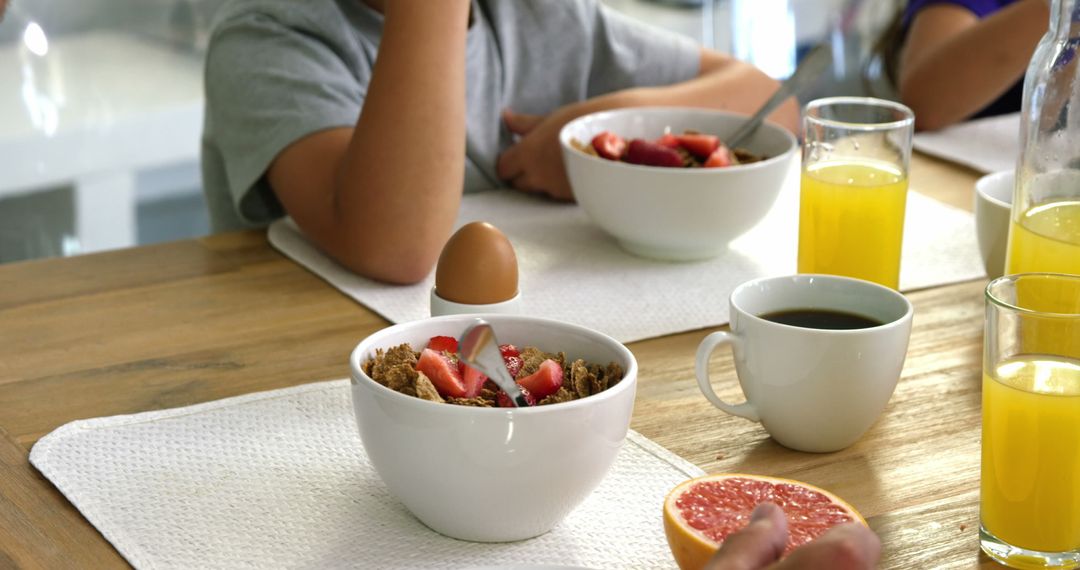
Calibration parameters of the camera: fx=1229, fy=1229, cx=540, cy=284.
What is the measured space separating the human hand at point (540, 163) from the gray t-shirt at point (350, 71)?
3.4 inches

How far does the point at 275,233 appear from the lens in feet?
3.98

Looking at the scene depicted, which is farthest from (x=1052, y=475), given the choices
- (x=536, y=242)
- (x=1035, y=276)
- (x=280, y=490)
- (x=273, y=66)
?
(x=273, y=66)

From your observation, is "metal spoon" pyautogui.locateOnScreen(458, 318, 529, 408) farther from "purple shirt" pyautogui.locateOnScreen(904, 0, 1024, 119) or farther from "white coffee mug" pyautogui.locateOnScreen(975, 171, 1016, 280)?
"purple shirt" pyautogui.locateOnScreen(904, 0, 1024, 119)

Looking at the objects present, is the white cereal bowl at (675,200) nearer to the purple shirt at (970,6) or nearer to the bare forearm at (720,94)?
the bare forearm at (720,94)

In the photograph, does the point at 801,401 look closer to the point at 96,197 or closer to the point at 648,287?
the point at 648,287

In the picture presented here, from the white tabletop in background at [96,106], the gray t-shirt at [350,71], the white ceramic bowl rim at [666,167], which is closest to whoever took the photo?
the white ceramic bowl rim at [666,167]

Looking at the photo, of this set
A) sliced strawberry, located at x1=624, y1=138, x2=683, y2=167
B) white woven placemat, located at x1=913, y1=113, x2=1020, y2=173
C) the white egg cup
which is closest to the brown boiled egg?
the white egg cup

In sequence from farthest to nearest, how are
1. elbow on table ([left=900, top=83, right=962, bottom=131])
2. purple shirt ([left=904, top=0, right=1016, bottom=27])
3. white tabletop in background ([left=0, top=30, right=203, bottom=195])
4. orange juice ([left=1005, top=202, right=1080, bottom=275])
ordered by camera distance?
white tabletop in background ([left=0, top=30, right=203, bottom=195]) < purple shirt ([left=904, top=0, right=1016, bottom=27]) < elbow on table ([left=900, top=83, right=962, bottom=131]) < orange juice ([left=1005, top=202, right=1080, bottom=275])

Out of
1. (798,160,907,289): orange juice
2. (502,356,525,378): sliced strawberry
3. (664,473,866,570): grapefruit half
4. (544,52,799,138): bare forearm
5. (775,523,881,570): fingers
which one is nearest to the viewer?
(775,523,881,570): fingers

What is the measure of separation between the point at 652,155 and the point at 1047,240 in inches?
15.7

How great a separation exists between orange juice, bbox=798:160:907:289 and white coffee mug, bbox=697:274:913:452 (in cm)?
21

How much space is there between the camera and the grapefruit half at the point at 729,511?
1.98ft

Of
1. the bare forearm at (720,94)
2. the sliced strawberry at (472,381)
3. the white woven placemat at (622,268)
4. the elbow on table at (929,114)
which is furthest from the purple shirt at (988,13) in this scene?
the sliced strawberry at (472,381)

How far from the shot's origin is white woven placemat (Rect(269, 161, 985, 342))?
1021 mm
